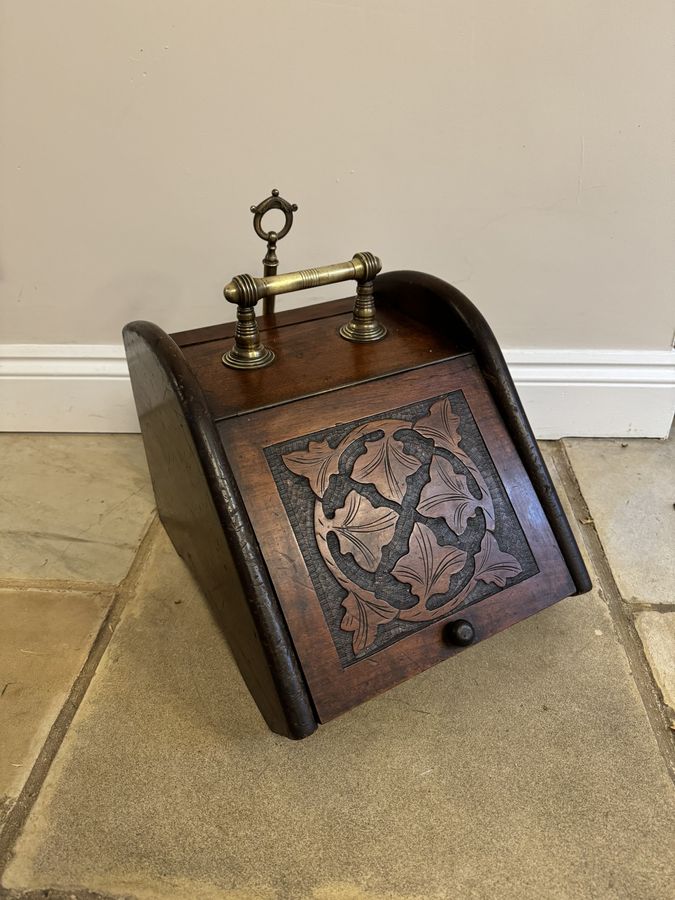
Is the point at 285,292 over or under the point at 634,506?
over

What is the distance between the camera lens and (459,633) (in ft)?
2.82

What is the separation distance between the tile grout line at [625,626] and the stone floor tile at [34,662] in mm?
833

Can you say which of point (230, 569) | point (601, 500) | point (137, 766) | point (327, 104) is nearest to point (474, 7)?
point (327, 104)

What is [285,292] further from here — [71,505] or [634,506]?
[634,506]

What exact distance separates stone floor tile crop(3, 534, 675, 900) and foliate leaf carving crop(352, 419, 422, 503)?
31 cm

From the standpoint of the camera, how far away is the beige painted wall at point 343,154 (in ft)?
3.86

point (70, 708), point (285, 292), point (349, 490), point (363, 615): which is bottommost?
point (70, 708)

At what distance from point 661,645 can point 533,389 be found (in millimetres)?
649

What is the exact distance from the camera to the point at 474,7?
1.16m

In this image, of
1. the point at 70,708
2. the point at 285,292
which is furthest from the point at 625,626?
the point at 70,708

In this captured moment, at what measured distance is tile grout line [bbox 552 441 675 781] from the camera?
0.91 metres

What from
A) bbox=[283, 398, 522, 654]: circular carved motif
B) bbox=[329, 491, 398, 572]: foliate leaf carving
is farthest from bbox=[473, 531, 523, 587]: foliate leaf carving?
bbox=[329, 491, 398, 572]: foliate leaf carving

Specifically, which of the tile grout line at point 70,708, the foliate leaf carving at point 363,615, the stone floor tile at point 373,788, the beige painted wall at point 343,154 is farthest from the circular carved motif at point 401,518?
the beige painted wall at point 343,154

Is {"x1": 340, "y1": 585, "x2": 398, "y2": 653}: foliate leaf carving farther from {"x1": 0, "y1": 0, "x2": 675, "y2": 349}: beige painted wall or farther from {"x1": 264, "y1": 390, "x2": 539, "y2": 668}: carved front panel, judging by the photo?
{"x1": 0, "y1": 0, "x2": 675, "y2": 349}: beige painted wall
